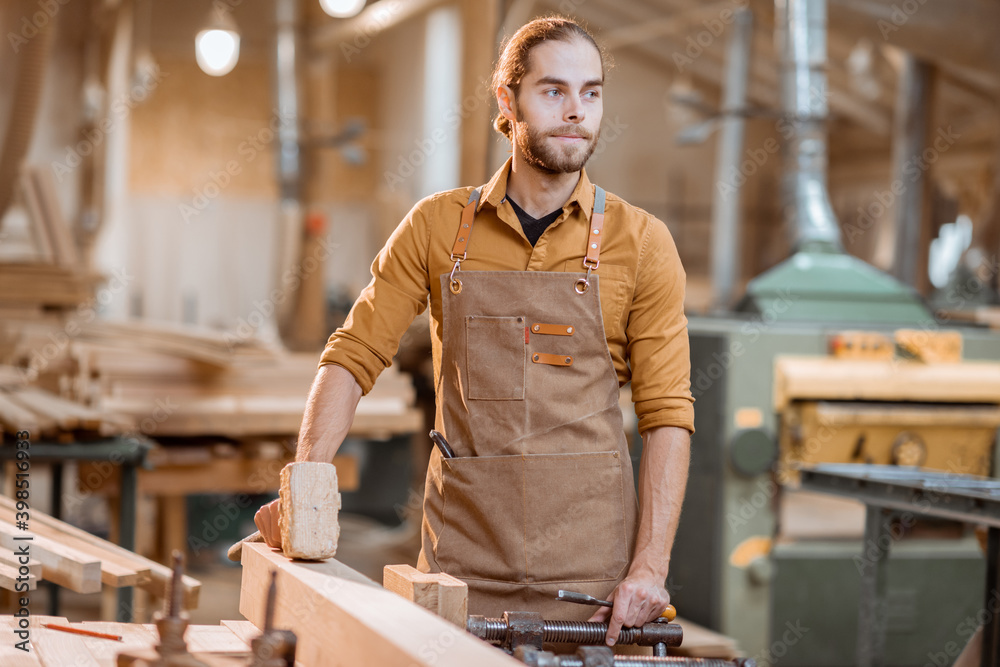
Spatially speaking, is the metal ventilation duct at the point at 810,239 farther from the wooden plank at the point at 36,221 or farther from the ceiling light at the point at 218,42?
the ceiling light at the point at 218,42

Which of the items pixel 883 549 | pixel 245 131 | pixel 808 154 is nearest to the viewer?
pixel 883 549

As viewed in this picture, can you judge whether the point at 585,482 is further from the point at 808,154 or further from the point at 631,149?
the point at 631,149

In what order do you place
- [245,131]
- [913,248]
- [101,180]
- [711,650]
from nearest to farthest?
[711,650]
[913,248]
[101,180]
[245,131]

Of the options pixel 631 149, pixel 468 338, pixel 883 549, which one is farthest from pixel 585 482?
pixel 631 149

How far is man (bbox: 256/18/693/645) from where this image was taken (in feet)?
6.81

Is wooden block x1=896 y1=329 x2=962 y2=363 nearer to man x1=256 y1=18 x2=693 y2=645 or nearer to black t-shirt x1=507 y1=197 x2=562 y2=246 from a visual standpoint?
man x1=256 y1=18 x2=693 y2=645

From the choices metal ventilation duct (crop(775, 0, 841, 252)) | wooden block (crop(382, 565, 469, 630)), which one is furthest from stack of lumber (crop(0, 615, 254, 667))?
metal ventilation duct (crop(775, 0, 841, 252))

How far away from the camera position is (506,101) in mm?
2176

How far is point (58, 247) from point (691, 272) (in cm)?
1372

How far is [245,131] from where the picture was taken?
643 inches

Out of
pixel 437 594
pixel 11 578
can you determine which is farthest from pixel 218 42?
pixel 437 594

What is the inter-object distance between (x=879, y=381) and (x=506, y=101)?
224 cm

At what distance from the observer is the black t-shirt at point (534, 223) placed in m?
2.17

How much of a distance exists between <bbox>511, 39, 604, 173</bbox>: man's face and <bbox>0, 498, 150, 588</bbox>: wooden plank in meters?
1.17
